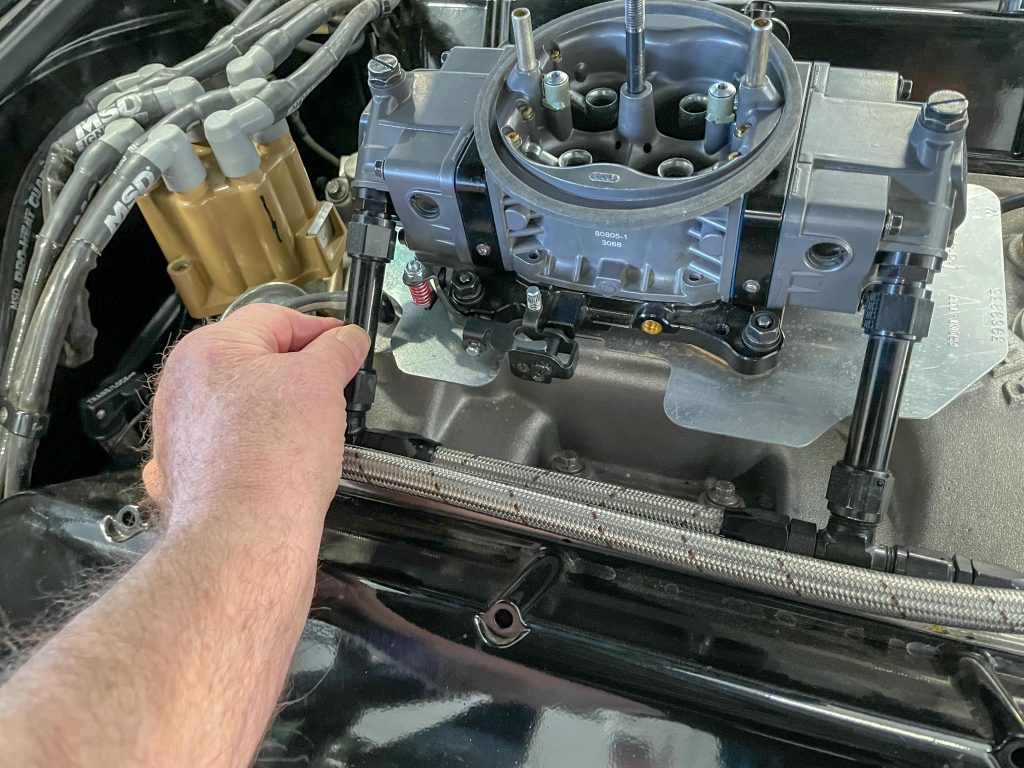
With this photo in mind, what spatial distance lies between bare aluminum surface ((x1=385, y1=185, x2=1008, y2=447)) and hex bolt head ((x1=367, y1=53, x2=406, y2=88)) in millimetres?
348

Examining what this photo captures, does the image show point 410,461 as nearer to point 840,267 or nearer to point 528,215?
point 528,215

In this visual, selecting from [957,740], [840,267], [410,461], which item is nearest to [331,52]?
[410,461]

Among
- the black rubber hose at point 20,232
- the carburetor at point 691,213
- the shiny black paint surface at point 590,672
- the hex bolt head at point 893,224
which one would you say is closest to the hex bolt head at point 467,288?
the carburetor at point 691,213

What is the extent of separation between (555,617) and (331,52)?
850mm

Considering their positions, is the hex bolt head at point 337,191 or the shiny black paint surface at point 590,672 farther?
the hex bolt head at point 337,191

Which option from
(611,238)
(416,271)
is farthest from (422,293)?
(611,238)

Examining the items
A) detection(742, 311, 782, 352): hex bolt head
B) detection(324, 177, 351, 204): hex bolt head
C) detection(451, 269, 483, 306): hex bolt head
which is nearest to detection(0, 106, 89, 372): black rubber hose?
detection(324, 177, 351, 204): hex bolt head

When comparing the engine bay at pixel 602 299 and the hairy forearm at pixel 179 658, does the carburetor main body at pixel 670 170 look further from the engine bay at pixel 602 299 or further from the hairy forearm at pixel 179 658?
the hairy forearm at pixel 179 658

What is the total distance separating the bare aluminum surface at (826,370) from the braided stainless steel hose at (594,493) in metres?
0.13

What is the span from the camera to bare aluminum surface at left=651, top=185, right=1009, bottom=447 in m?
0.88

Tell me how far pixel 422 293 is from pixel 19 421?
0.52 m

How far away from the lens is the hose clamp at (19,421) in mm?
972

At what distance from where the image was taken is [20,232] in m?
1.04

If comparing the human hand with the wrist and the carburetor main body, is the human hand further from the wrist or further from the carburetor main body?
the carburetor main body
